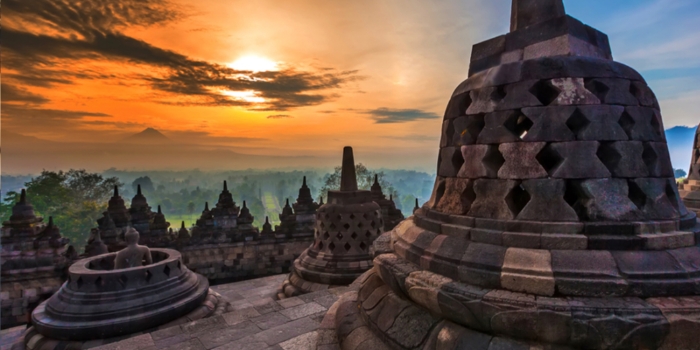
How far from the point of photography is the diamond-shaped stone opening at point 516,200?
284 cm

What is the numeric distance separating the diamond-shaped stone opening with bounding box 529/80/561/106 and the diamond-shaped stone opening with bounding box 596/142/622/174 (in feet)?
1.72

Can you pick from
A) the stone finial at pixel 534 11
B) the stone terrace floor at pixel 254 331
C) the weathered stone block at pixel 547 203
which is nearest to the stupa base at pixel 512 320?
the weathered stone block at pixel 547 203

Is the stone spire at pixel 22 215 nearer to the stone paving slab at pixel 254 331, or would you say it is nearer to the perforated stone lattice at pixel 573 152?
the stone paving slab at pixel 254 331

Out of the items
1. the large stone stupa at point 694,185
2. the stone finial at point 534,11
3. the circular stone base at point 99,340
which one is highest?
the stone finial at point 534,11

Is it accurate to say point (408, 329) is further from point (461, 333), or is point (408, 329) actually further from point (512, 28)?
point (512, 28)

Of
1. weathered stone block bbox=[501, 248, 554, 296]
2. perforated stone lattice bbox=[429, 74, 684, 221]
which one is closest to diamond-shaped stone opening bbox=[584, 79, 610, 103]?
perforated stone lattice bbox=[429, 74, 684, 221]

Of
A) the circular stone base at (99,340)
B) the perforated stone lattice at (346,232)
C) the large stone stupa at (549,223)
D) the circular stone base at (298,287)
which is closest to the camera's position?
the large stone stupa at (549,223)

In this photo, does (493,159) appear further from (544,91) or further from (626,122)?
(626,122)

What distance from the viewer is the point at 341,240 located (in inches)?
366

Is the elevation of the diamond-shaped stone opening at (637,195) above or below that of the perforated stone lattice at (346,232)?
above

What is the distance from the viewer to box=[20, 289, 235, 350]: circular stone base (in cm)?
684

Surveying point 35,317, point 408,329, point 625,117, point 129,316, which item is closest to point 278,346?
point 408,329

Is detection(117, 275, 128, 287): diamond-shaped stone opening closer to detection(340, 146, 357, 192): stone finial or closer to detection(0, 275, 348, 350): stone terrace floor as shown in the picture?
detection(0, 275, 348, 350): stone terrace floor

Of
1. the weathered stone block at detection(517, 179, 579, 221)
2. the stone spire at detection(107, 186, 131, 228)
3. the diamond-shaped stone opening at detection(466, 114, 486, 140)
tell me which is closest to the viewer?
the weathered stone block at detection(517, 179, 579, 221)
